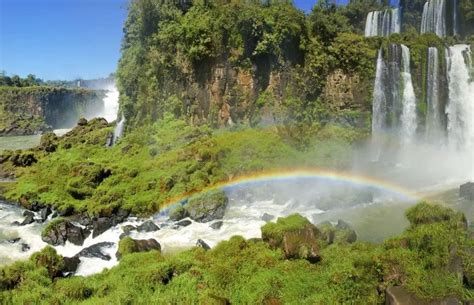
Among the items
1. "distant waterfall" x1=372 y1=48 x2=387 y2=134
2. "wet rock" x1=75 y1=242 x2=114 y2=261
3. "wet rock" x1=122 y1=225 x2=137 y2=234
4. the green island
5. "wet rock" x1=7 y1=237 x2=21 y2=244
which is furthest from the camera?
"distant waterfall" x1=372 y1=48 x2=387 y2=134

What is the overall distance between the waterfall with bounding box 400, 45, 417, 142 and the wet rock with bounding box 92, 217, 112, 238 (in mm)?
23101

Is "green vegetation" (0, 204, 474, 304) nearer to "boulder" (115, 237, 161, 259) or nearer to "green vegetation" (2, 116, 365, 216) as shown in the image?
"boulder" (115, 237, 161, 259)

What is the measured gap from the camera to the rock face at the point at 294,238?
13250 mm

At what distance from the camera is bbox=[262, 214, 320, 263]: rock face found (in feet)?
43.5

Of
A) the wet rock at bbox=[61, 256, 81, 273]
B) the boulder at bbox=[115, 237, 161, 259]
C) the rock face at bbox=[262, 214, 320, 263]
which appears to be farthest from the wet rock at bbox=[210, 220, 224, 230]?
the rock face at bbox=[262, 214, 320, 263]

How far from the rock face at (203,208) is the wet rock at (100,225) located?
126 inches

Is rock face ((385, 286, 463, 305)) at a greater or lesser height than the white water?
lesser

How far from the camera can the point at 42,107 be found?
91.0 meters

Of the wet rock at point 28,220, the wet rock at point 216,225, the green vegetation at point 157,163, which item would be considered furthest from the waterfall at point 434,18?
the wet rock at point 28,220

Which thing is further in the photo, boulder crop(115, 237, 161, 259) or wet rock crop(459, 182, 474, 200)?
wet rock crop(459, 182, 474, 200)

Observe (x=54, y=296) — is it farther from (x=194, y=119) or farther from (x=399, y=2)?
(x=399, y=2)

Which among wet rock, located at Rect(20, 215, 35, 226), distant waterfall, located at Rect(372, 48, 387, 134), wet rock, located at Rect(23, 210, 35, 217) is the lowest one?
wet rock, located at Rect(20, 215, 35, 226)

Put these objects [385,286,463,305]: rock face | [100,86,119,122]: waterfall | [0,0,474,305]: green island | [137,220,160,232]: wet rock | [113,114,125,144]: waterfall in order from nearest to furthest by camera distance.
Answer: [385,286,463,305]: rock face
[0,0,474,305]: green island
[137,220,160,232]: wet rock
[113,114,125,144]: waterfall
[100,86,119,122]: waterfall

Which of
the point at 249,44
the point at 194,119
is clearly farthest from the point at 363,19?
the point at 194,119
